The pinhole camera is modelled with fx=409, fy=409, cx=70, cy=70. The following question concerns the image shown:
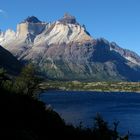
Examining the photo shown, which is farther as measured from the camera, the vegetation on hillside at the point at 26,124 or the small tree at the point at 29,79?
the small tree at the point at 29,79

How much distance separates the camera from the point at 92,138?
4297cm

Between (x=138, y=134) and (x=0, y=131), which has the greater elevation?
(x=138, y=134)

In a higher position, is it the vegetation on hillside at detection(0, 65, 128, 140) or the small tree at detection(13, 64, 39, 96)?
the small tree at detection(13, 64, 39, 96)

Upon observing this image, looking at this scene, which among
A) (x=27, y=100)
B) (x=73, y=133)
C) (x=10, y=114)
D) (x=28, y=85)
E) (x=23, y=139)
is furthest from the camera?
(x=28, y=85)

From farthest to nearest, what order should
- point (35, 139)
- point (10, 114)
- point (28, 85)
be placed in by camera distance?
point (28, 85)
point (10, 114)
point (35, 139)

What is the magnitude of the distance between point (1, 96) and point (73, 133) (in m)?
8.22

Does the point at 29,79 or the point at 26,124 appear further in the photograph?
the point at 29,79

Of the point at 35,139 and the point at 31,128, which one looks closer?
the point at 35,139

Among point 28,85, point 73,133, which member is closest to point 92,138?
point 73,133

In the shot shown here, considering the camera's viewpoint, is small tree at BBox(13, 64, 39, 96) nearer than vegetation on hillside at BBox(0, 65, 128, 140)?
No

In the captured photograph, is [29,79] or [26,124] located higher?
[29,79]

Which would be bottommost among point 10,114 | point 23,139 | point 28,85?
point 23,139

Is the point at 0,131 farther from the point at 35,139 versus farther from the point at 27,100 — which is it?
the point at 27,100

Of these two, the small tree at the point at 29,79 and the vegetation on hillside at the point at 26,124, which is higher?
the small tree at the point at 29,79
